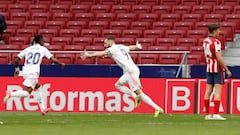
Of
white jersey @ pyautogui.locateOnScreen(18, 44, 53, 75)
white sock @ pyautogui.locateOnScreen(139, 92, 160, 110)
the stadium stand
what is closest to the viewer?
white sock @ pyautogui.locateOnScreen(139, 92, 160, 110)

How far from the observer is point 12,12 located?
30578 millimetres

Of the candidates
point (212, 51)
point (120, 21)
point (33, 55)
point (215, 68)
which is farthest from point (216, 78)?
point (120, 21)

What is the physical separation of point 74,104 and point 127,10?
28.9ft

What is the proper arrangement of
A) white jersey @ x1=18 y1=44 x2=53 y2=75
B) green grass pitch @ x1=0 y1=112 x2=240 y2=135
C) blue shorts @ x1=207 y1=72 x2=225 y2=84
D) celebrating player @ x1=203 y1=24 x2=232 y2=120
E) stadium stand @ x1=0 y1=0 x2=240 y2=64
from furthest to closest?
stadium stand @ x1=0 y1=0 x2=240 y2=64, white jersey @ x1=18 y1=44 x2=53 y2=75, blue shorts @ x1=207 y1=72 x2=225 y2=84, celebrating player @ x1=203 y1=24 x2=232 y2=120, green grass pitch @ x1=0 y1=112 x2=240 y2=135

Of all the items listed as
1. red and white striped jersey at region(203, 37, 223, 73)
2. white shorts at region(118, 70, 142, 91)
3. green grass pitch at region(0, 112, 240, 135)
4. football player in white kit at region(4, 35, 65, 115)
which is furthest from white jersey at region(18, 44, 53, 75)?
red and white striped jersey at region(203, 37, 223, 73)

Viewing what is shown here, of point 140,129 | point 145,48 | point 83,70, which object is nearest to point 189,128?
point 140,129

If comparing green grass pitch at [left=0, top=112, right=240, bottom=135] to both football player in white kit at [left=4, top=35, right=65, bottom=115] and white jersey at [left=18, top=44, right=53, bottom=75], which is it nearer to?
football player in white kit at [left=4, top=35, right=65, bottom=115]

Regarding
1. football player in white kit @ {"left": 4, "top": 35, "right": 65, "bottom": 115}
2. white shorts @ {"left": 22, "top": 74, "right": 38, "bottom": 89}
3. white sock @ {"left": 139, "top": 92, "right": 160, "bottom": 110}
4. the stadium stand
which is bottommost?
white sock @ {"left": 139, "top": 92, "right": 160, "bottom": 110}

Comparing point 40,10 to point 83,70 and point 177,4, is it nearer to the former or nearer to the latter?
point 177,4

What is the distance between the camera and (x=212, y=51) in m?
17.3

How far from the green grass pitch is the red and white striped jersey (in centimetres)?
116

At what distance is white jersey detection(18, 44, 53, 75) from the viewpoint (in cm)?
1872

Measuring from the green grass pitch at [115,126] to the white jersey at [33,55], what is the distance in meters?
1.57

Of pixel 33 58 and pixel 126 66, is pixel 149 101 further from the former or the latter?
pixel 33 58
